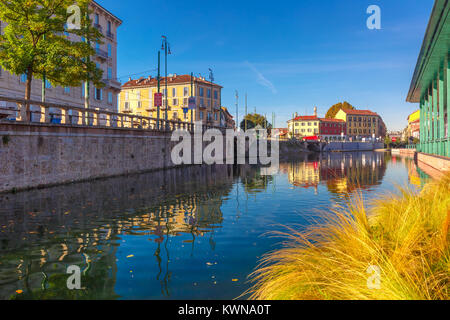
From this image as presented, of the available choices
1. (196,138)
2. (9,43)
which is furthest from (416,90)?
(9,43)

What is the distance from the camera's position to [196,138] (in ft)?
136

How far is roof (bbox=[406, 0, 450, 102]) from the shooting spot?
1638cm

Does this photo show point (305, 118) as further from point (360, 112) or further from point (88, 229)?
point (88, 229)

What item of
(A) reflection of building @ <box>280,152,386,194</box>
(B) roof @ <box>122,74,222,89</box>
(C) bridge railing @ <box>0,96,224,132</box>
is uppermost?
(B) roof @ <box>122,74,222,89</box>

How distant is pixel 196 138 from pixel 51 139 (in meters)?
23.5

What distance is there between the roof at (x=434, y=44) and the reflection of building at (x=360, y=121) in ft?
382

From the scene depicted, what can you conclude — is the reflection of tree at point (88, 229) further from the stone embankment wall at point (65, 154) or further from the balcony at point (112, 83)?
the balcony at point (112, 83)

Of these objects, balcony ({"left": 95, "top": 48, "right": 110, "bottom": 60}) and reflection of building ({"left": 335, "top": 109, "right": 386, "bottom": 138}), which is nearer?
balcony ({"left": 95, "top": 48, "right": 110, "bottom": 60})

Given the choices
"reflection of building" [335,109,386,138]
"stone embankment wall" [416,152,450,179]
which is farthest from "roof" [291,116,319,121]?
"stone embankment wall" [416,152,450,179]

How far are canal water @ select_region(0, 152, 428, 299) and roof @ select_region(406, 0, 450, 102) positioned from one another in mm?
10174

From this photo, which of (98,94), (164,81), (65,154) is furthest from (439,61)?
(164,81)

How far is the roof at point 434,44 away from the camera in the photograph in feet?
53.7

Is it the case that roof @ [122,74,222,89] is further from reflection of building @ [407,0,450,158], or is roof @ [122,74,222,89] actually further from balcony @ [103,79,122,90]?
reflection of building @ [407,0,450,158]

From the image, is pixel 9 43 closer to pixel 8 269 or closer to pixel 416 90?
pixel 8 269
